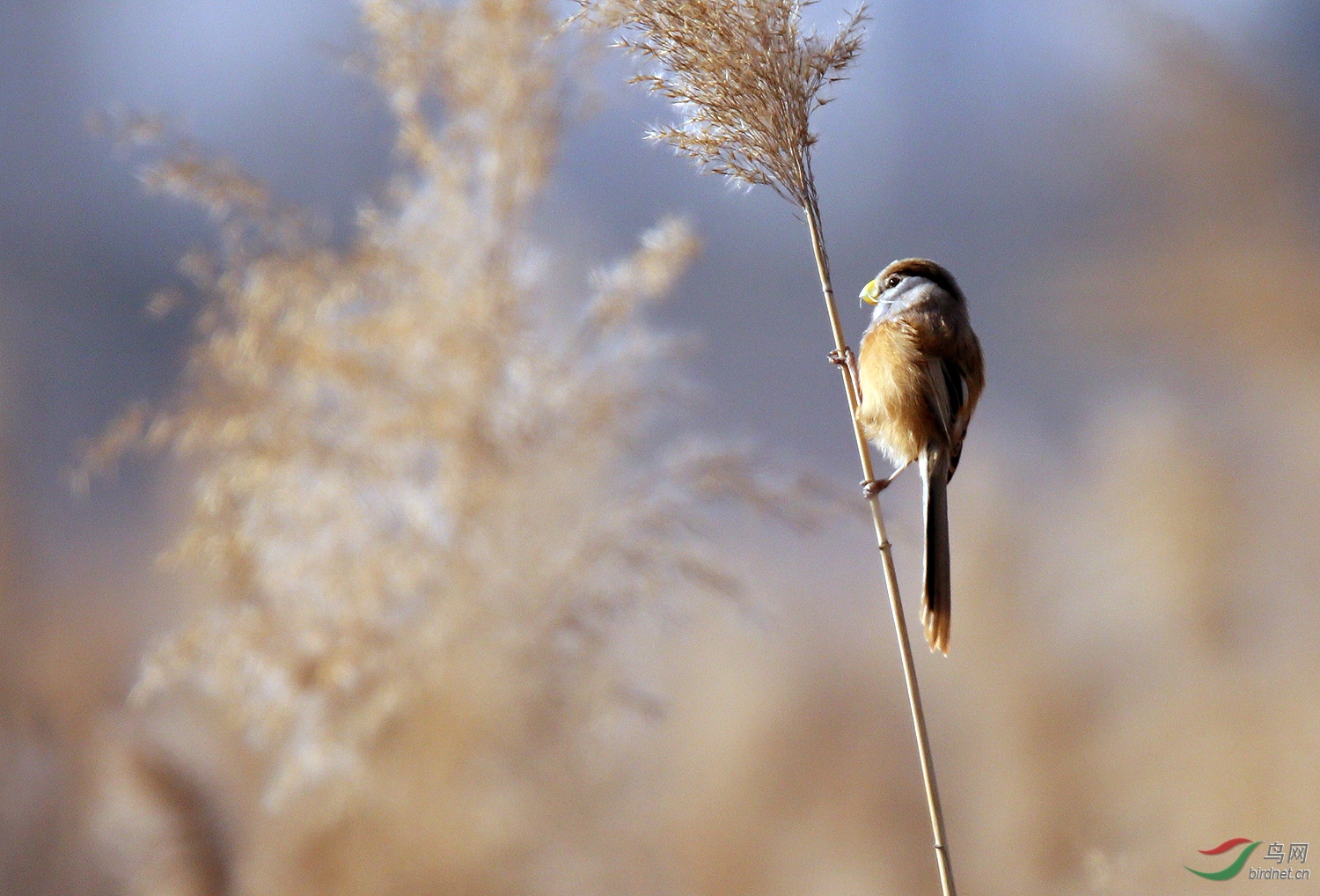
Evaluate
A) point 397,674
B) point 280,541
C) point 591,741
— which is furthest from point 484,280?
point 591,741

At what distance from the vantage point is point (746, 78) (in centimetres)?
77

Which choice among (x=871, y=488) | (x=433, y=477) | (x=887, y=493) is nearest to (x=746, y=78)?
(x=871, y=488)

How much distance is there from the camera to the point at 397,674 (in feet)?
4.73

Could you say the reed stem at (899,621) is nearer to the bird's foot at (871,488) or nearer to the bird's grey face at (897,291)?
the bird's foot at (871,488)

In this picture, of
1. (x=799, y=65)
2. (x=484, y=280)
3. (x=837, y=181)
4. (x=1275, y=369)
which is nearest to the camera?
(x=799, y=65)

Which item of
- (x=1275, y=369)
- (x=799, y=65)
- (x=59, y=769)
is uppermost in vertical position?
(x=1275, y=369)

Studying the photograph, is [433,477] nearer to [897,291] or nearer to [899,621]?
[897,291]

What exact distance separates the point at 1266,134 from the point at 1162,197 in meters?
0.24

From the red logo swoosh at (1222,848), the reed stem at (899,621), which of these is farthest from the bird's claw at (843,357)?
the red logo swoosh at (1222,848)

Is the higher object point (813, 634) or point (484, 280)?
point (484, 280)

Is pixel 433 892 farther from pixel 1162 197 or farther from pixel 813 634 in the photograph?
pixel 1162 197

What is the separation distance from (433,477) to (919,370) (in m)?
0.95

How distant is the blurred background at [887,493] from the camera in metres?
1.83

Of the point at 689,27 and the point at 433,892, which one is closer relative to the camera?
the point at 689,27
